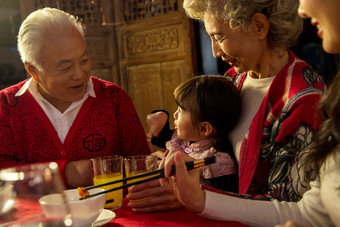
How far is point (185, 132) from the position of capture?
5.47 ft

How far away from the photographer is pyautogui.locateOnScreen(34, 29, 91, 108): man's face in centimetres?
170

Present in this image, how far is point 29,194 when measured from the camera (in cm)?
47

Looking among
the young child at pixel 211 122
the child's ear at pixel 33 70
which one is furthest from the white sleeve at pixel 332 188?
the child's ear at pixel 33 70

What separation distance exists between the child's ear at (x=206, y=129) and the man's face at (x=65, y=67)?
645 mm

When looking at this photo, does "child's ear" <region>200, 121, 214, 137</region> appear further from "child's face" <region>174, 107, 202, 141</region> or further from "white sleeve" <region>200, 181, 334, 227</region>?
"white sleeve" <region>200, 181, 334, 227</region>

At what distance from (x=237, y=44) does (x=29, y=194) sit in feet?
3.79

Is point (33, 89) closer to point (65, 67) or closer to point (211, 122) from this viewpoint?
point (65, 67)

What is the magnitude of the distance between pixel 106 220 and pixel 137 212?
150mm

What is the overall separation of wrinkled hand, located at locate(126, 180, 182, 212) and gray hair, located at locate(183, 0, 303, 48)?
726 millimetres

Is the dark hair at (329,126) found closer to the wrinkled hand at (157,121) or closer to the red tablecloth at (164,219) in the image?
the red tablecloth at (164,219)

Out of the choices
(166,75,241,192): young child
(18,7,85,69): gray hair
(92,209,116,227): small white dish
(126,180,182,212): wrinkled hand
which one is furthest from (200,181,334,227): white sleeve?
(18,7,85,69): gray hair

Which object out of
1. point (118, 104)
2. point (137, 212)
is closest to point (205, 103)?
point (118, 104)

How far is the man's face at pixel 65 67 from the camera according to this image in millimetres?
1703

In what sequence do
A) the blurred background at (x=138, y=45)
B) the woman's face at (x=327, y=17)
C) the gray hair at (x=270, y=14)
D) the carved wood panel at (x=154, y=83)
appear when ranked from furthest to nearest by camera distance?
the carved wood panel at (x=154, y=83) → the blurred background at (x=138, y=45) → the gray hair at (x=270, y=14) → the woman's face at (x=327, y=17)
